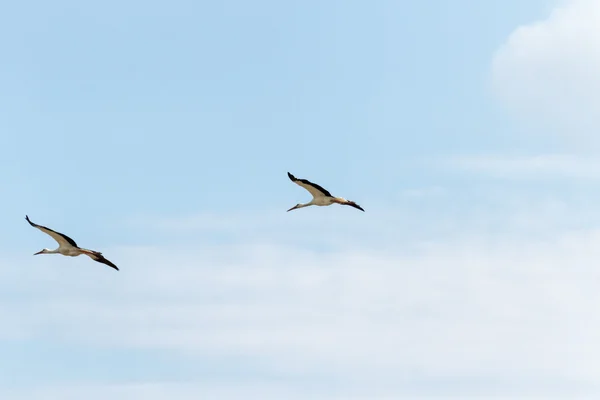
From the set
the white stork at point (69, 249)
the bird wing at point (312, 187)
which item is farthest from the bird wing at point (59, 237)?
the bird wing at point (312, 187)

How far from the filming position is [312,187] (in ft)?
398

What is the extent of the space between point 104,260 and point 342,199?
19103mm

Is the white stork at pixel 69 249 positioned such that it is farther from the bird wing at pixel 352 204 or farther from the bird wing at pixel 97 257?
the bird wing at pixel 352 204

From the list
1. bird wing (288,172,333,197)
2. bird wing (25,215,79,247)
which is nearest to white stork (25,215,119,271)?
bird wing (25,215,79,247)

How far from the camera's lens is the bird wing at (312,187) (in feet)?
391

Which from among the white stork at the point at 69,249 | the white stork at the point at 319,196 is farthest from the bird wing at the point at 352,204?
the white stork at the point at 69,249

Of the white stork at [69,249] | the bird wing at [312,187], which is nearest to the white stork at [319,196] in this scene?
the bird wing at [312,187]

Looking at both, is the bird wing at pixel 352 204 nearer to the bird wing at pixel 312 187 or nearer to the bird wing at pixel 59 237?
the bird wing at pixel 312 187

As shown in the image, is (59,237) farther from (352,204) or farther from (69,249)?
(352,204)

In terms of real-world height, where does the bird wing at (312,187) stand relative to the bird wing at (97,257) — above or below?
above

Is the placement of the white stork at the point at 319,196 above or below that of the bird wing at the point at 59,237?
above

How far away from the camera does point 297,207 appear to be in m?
128

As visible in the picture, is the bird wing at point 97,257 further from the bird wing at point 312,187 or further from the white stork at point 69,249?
the bird wing at point 312,187

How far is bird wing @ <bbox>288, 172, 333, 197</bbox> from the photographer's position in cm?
11906
